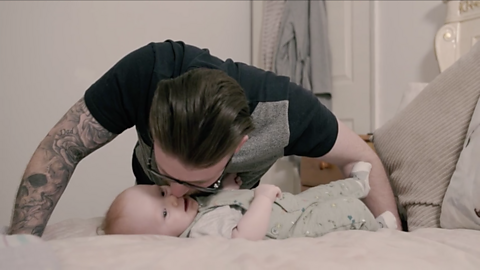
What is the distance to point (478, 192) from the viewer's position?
82 centimetres

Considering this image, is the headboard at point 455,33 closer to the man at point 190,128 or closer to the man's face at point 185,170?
the man at point 190,128

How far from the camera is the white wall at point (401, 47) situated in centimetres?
199

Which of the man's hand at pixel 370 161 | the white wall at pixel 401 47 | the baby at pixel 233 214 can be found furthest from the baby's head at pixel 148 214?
the white wall at pixel 401 47

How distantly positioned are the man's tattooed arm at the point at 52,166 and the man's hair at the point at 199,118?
0.29 meters

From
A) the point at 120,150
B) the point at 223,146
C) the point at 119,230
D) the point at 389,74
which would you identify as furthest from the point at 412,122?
the point at 120,150

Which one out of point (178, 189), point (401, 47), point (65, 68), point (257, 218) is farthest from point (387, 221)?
point (65, 68)

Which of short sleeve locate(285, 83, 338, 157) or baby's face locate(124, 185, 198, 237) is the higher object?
short sleeve locate(285, 83, 338, 157)

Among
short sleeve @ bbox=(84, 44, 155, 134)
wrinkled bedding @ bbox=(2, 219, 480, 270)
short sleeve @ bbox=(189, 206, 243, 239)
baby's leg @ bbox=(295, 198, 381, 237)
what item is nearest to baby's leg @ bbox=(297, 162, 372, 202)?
baby's leg @ bbox=(295, 198, 381, 237)

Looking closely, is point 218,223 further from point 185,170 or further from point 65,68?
point 65,68

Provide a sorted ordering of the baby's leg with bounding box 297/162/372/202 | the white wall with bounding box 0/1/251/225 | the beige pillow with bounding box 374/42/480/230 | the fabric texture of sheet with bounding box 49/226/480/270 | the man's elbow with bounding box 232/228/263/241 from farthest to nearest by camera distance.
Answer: the white wall with bounding box 0/1/251/225
the baby's leg with bounding box 297/162/372/202
the beige pillow with bounding box 374/42/480/230
the man's elbow with bounding box 232/228/263/241
the fabric texture of sheet with bounding box 49/226/480/270

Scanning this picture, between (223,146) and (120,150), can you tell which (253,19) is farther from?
(223,146)

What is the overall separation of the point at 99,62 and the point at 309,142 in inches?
55.0

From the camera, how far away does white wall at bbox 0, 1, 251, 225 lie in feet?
6.20

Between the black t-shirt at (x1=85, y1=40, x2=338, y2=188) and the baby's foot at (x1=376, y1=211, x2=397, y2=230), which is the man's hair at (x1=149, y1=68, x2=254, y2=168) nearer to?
the black t-shirt at (x1=85, y1=40, x2=338, y2=188)
